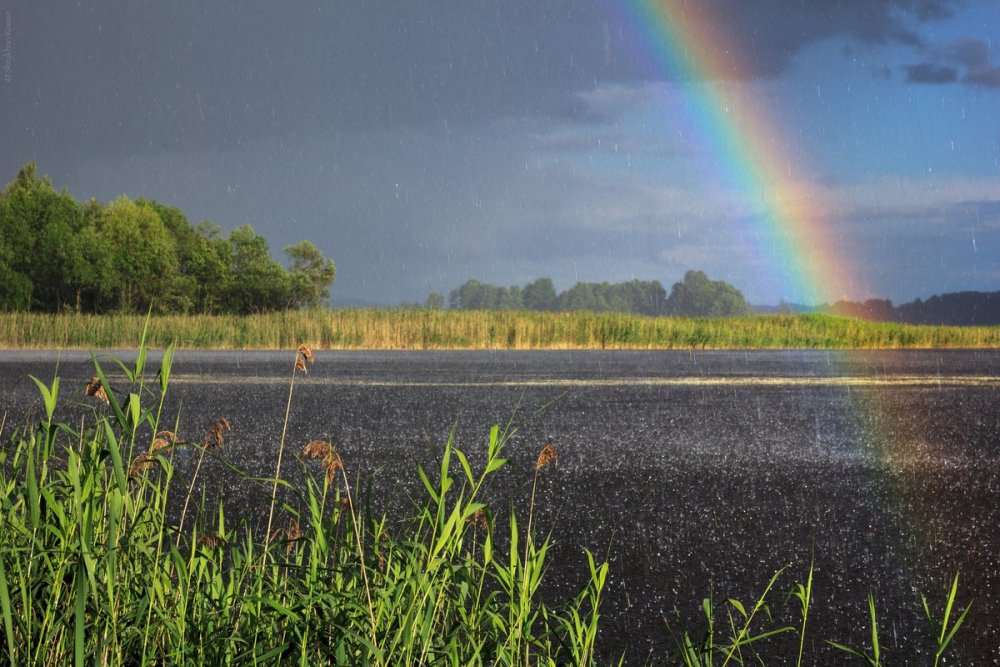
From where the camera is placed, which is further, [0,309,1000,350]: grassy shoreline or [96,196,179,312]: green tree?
[96,196,179,312]: green tree

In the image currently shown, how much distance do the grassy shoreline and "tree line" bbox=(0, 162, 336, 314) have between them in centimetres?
1607

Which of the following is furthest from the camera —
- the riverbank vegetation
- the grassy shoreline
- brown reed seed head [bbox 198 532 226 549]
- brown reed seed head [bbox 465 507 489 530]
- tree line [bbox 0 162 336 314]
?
tree line [bbox 0 162 336 314]

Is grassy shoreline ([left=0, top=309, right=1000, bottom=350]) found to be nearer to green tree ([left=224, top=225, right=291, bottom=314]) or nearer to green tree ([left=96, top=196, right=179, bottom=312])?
green tree ([left=96, top=196, right=179, bottom=312])

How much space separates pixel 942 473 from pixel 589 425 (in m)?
3.40

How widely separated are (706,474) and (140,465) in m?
4.43

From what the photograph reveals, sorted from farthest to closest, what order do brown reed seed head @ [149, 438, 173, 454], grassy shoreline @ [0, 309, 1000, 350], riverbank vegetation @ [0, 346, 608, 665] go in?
1. grassy shoreline @ [0, 309, 1000, 350]
2. brown reed seed head @ [149, 438, 173, 454]
3. riverbank vegetation @ [0, 346, 608, 665]

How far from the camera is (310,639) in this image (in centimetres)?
262

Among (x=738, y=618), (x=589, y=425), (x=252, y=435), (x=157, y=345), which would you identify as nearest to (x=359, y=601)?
(x=738, y=618)

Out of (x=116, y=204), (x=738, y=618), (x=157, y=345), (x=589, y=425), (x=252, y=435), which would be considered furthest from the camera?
(x=116, y=204)

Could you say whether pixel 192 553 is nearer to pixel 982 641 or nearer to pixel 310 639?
pixel 310 639

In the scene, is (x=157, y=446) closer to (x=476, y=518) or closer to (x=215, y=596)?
(x=215, y=596)

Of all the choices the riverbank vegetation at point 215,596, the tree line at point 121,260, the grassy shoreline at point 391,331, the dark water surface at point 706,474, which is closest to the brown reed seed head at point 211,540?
the riverbank vegetation at point 215,596

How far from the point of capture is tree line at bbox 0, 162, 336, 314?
2168 inches

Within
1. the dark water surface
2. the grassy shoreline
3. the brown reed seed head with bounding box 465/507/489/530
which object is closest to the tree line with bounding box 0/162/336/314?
the grassy shoreline
